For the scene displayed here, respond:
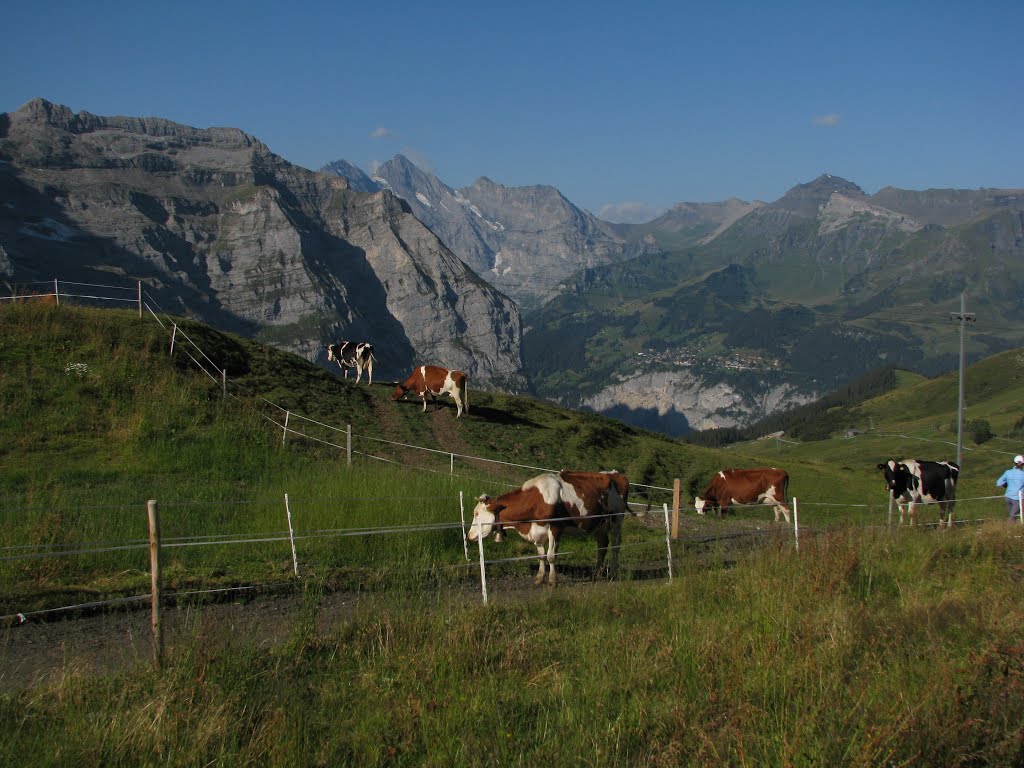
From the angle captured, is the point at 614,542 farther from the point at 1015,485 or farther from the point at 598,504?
the point at 1015,485

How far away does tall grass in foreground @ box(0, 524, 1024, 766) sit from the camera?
22.9 ft

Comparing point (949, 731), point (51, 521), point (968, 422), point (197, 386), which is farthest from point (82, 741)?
point (968, 422)

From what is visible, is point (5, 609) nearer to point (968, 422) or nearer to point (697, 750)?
point (697, 750)

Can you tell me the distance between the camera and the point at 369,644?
991 cm

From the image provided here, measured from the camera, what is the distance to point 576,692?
8.27 metres

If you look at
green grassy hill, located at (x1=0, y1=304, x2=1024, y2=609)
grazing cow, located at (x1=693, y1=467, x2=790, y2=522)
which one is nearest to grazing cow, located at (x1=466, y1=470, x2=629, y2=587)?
green grassy hill, located at (x1=0, y1=304, x2=1024, y2=609)

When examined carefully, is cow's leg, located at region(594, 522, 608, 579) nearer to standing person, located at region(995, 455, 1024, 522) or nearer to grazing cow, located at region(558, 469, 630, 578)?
grazing cow, located at region(558, 469, 630, 578)

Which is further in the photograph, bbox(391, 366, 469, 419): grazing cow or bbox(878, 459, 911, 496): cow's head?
bbox(391, 366, 469, 419): grazing cow

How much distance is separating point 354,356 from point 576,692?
4404cm

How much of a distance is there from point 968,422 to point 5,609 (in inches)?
7376

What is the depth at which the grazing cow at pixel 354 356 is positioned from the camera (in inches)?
1916

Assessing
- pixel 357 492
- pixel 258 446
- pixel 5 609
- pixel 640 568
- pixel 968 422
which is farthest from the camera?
pixel 968 422

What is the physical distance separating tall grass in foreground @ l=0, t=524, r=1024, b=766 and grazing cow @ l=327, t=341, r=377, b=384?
36.1m

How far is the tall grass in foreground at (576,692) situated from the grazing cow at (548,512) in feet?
16.3
